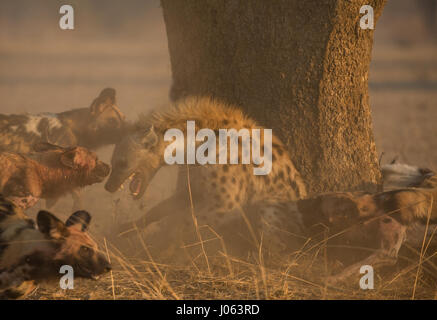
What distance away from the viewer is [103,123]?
Result: 5562 millimetres

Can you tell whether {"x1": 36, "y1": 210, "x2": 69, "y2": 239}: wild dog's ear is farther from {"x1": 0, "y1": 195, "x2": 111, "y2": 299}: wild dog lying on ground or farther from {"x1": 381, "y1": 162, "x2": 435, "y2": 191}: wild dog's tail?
{"x1": 381, "y1": 162, "x2": 435, "y2": 191}: wild dog's tail

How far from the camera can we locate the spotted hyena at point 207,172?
404cm

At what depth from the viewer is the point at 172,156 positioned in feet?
14.1

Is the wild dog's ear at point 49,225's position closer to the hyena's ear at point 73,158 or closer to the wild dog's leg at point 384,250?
the hyena's ear at point 73,158

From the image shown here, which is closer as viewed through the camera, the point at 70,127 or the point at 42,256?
the point at 42,256

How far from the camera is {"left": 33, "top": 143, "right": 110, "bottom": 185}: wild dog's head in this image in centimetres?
387

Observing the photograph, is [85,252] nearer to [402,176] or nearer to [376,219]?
[376,219]

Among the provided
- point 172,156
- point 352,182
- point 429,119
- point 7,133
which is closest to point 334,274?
point 352,182

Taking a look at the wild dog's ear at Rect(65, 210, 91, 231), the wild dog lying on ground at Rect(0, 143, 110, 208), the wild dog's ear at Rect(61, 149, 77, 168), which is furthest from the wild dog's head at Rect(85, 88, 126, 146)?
the wild dog's ear at Rect(65, 210, 91, 231)

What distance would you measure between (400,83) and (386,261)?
16.3 meters

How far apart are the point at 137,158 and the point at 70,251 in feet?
4.63

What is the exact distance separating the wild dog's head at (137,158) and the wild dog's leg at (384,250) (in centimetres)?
179

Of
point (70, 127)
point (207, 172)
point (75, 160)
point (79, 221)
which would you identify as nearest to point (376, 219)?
point (207, 172)

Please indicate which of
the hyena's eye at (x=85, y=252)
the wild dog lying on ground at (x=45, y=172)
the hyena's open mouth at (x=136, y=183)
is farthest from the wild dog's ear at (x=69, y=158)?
the hyena's eye at (x=85, y=252)
